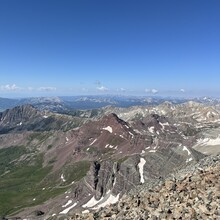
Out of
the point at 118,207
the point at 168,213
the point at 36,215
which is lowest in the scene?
the point at 36,215

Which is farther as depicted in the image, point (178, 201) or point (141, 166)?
point (141, 166)

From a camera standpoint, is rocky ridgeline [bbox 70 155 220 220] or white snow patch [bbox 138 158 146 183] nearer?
rocky ridgeline [bbox 70 155 220 220]

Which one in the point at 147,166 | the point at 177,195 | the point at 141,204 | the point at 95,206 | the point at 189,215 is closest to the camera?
the point at 189,215

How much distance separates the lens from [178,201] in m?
31.6

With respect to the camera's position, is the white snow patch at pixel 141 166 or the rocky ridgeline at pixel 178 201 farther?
the white snow patch at pixel 141 166

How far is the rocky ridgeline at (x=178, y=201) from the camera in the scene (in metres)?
29.0

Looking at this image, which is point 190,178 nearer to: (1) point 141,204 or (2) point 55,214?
(1) point 141,204

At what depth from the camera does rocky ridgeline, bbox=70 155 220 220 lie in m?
29.0

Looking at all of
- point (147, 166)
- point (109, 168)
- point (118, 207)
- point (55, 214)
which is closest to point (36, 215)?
point (55, 214)

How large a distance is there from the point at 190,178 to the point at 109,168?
537 feet

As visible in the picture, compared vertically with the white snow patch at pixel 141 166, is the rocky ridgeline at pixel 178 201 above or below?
above

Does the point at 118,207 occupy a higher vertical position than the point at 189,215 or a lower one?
lower

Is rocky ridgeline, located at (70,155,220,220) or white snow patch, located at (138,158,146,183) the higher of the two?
rocky ridgeline, located at (70,155,220,220)

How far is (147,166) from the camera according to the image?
628 feet
